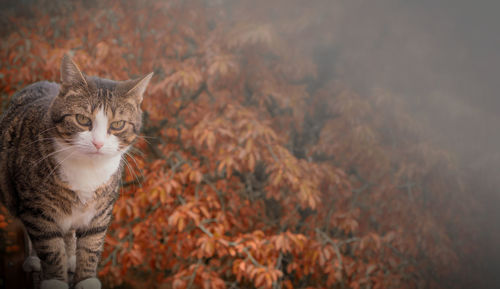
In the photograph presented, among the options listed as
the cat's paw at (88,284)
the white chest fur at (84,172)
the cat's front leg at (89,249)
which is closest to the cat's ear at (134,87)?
the white chest fur at (84,172)

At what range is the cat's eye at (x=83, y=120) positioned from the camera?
22.2 inches

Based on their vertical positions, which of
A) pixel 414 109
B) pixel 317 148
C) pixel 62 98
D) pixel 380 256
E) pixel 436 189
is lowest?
pixel 380 256

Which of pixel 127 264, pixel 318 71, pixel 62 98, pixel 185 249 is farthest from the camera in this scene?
pixel 318 71

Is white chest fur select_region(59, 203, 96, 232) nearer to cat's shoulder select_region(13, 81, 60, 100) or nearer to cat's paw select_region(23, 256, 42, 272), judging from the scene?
cat's paw select_region(23, 256, 42, 272)

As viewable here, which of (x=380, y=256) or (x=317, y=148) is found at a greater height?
(x=317, y=148)

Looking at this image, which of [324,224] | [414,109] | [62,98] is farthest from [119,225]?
[414,109]

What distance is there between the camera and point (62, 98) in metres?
0.56

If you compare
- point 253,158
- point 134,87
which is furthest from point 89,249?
point 253,158

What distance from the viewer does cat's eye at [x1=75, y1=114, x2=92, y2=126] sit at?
0.56 metres

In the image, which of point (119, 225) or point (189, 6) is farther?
point (189, 6)

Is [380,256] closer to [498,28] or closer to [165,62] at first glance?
[498,28]

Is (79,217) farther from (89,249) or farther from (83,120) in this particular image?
(83,120)

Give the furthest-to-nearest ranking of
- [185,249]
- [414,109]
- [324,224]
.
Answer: [414,109]
[324,224]
[185,249]

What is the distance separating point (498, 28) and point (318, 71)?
4.77 ft
